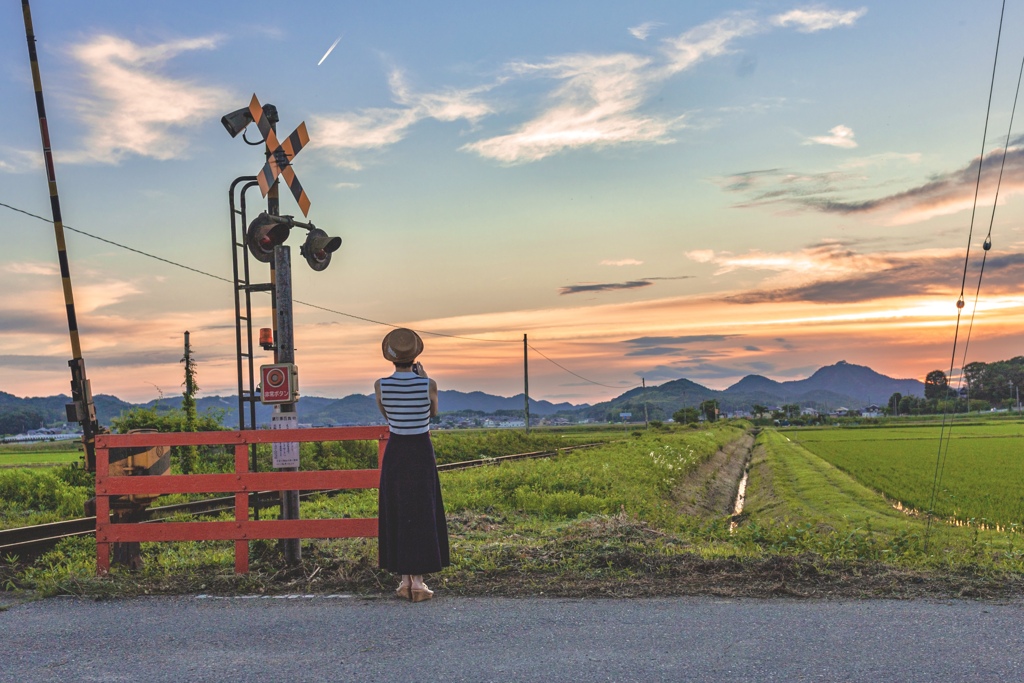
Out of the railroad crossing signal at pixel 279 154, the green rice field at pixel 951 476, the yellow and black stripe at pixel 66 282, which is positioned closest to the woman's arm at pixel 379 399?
the railroad crossing signal at pixel 279 154

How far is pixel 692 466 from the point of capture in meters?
35.5

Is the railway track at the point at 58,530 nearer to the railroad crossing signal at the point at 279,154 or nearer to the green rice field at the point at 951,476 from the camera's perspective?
the railroad crossing signal at the point at 279,154

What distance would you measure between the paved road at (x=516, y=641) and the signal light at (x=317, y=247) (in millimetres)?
3461

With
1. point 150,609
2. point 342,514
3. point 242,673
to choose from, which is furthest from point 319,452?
point 242,673

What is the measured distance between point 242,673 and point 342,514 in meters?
8.49

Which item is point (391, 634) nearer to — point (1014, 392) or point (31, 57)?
point (31, 57)

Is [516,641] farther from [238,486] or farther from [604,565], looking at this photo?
[238,486]

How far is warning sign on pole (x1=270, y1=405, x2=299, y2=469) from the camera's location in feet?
26.6

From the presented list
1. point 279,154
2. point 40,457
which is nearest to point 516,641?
point 279,154

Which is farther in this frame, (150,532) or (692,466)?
(692,466)

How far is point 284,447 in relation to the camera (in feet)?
26.6

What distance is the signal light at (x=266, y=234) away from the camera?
8359 millimetres

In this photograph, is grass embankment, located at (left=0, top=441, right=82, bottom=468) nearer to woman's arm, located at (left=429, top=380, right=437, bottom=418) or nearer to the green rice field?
woman's arm, located at (left=429, top=380, right=437, bottom=418)

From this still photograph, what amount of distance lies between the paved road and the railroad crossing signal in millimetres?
4229
